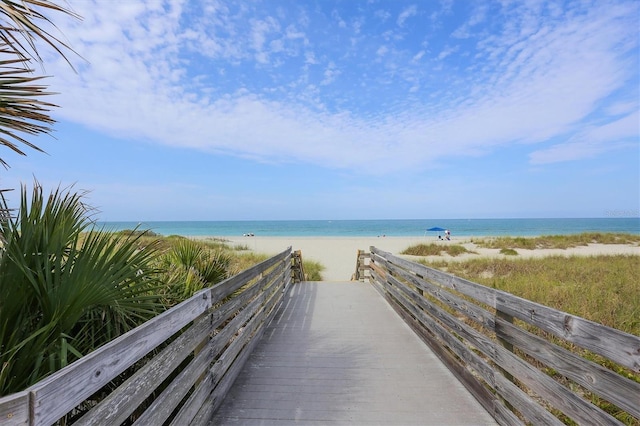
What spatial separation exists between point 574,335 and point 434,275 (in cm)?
255

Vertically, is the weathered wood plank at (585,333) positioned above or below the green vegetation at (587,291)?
above

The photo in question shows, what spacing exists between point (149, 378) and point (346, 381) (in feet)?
7.68

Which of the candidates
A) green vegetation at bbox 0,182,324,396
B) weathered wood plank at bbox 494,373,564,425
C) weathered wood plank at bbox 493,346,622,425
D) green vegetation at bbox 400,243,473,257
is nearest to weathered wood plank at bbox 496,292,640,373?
weathered wood plank at bbox 493,346,622,425

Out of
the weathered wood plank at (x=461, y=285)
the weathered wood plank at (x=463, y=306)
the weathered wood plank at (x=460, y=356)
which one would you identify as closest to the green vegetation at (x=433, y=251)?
the weathered wood plank at (x=461, y=285)

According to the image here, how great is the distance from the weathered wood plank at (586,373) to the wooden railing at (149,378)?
2392 mm

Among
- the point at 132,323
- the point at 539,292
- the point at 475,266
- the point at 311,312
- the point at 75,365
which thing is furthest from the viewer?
the point at 475,266

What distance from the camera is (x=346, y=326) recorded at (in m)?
5.85

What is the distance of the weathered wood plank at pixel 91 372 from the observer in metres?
1.17

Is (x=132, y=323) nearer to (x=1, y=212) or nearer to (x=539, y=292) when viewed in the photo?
(x=1, y=212)

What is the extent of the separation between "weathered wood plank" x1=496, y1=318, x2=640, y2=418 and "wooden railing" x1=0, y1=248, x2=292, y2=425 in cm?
239

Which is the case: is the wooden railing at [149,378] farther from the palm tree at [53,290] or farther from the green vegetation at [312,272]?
the green vegetation at [312,272]

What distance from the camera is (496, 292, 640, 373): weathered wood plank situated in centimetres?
174

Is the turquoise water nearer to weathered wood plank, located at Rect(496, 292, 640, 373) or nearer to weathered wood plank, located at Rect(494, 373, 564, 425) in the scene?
weathered wood plank, located at Rect(494, 373, 564, 425)

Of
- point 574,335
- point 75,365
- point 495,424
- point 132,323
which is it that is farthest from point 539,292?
point 75,365
